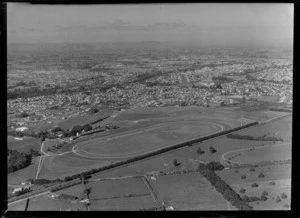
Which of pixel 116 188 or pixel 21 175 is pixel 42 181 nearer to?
pixel 21 175

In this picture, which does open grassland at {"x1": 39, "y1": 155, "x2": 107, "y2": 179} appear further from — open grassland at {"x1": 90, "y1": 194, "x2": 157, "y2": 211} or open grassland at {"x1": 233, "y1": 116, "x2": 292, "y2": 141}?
open grassland at {"x1": 233, "y1": 116, "x2": 292, "y2": 141}

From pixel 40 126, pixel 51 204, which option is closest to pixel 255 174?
pixel 51 204

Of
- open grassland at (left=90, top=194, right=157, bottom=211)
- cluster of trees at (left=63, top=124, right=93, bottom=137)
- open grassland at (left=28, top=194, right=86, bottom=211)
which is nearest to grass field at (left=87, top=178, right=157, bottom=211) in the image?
open grassland at (left=90, top=194, right=157, bottom=211)

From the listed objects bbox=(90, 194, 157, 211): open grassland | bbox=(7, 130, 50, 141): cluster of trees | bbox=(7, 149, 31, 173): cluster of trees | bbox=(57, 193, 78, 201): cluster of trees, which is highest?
bbox=(7, 130, 50, 141): cluster of trees

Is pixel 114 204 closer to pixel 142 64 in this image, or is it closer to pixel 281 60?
pixel 142 64

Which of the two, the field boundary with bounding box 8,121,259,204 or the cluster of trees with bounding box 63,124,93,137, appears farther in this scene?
the cluster of trees with bounding box 63,124,93,137

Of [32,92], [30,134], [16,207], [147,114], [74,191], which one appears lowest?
[16,207]
